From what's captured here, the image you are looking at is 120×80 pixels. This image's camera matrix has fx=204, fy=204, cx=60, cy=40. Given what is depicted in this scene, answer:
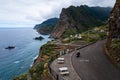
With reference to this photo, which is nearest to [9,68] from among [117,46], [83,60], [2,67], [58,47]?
[2,67]

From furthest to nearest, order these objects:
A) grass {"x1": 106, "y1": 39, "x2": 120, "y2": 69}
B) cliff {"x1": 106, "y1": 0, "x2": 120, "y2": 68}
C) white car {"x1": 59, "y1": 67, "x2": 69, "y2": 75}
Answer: cliff {"x1": 106, "y1": 0, "x2": 120, "y2": 68} < grass {"x1": 106, "y1": 39, "x2": 120, "y2": 69} < white car {"x1": 59, "y1": 67, "x2": 69, "y2": 75}

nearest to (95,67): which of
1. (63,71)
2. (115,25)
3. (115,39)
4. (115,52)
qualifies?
(115,52)

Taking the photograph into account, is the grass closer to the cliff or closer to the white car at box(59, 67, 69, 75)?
the cliff

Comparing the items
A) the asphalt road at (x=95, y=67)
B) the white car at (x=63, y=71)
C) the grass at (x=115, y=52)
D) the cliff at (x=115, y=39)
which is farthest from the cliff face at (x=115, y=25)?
the white car at (x=63, y=71)

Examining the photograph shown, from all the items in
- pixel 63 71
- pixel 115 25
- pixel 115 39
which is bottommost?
pixel 63 71

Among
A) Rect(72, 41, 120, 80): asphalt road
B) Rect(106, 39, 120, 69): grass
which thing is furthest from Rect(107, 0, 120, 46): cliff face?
Rect(72, 41, 120, 80): asphalt road

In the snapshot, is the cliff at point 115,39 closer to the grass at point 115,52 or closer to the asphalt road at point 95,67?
the grass at point 115,52

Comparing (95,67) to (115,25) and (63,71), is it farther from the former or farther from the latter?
(115,25)

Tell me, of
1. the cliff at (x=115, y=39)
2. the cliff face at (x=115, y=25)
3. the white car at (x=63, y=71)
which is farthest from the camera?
the cliff face at (x=115, y=25)
